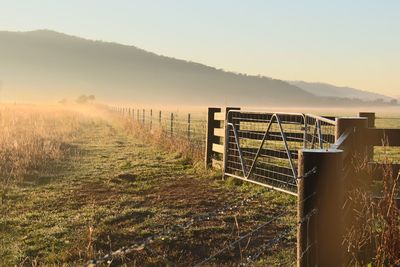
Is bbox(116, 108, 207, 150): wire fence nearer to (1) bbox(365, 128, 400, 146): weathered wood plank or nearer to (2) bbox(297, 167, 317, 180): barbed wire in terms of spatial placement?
(1) bbox(365, 128, 400, 146): weathered wood plank

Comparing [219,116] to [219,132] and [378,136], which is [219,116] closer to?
[219,132]

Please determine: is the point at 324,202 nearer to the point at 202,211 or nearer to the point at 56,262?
the point at 56,262

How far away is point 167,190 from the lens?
35.8 feet

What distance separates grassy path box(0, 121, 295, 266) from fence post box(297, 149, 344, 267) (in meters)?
1.46

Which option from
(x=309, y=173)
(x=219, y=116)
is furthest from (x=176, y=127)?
(x=309, y=173)

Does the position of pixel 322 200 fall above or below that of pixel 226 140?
above

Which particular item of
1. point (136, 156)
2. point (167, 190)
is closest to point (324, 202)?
point (167, 190)

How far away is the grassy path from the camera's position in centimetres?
682

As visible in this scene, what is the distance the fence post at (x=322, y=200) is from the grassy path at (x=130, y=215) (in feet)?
4.81

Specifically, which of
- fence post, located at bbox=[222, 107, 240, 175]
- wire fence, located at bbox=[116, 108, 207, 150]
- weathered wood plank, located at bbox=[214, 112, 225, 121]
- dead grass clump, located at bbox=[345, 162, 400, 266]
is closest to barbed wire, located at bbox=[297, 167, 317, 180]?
dead grass clump, located at bbox=[345, 162, 400, 266]

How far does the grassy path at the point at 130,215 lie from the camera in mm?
6816

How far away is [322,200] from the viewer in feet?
10.8

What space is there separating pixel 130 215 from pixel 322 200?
5737 millimetres

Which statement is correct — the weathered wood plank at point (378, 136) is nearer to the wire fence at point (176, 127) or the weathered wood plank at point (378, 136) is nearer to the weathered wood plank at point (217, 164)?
the weathered wood plank at point (217, 164)
